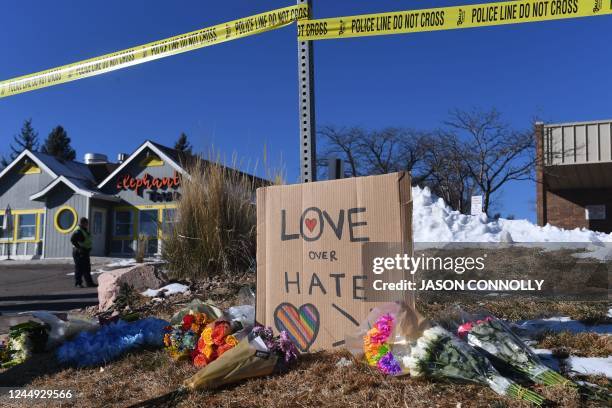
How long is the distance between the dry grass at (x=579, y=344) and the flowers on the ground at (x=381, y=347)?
1077mm

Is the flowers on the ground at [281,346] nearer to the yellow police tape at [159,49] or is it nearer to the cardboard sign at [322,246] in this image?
the cardboard sign at [322,246]

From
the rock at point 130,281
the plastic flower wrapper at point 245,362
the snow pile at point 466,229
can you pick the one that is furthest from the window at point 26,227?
the plastic flower wrapper at point 245,362

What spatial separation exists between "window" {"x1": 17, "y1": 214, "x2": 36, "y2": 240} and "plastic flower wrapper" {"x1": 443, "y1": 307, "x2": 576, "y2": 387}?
90.0 ft

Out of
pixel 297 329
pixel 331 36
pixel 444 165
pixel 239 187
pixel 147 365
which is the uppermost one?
pixel 444 165

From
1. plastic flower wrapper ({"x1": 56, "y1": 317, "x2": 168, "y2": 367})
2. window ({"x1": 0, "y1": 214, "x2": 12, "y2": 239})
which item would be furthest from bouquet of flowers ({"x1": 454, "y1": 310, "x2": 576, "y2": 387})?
window ({"x1": 0, "y1": 214, "x2": 12, "y2": 239})

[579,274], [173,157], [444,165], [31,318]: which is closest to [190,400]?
[31,318]

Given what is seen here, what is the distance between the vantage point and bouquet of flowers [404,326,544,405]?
2.56 metres

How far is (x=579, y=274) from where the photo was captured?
5496 millimetres

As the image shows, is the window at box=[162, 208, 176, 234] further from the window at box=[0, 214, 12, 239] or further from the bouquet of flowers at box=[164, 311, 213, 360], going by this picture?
the window at box=[0, 214, 12, 239]

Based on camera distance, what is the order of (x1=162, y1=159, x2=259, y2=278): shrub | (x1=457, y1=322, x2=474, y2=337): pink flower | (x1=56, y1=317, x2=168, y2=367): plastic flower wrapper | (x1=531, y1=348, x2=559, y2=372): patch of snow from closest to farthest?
(x1=531, y1=348, x2=559, y2=372): patch of snow → (x1=457, y1=322, x2=474, y2=337): pink flower → (x1=56, y1=317, x2=168, y2=367): plastic flower wrapper → (x1=162, y1=159, x2=259, y2=278): shrub

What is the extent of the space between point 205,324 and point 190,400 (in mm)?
999

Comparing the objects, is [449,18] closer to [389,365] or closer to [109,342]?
[389,365]

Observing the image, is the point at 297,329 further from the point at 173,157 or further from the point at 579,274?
the point at 173,157

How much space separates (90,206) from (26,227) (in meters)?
4.64
